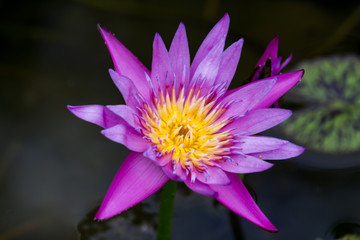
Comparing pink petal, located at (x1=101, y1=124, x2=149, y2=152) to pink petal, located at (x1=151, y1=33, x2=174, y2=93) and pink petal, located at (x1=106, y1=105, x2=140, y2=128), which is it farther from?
pink petal, located at (x1=151, y1=33, x2=174, y2=93)

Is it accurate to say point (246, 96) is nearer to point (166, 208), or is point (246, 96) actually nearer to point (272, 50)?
point (272, 50)

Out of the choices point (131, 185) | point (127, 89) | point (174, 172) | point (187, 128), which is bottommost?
point (131, 185)

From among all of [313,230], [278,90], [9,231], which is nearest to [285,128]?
[313,230]

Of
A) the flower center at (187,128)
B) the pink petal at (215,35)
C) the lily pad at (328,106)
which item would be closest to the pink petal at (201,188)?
the flower center at (187,128)

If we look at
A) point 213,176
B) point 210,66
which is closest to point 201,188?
point 213,176

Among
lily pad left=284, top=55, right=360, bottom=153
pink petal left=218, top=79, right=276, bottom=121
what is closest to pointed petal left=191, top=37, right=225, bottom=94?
pink petal left=218, top=79, right=276, bottom=121
